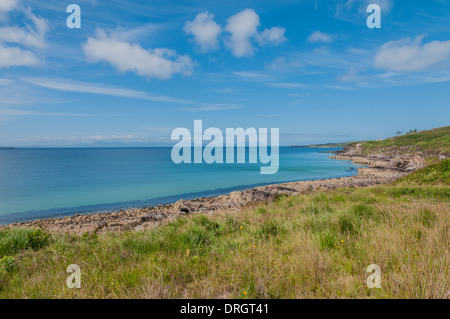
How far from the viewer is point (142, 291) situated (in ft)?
11.5

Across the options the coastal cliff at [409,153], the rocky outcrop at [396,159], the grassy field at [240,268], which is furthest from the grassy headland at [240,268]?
the rocky outcrop at [396,159]

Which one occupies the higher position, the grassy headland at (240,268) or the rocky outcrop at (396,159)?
the rocky outcrop at (396,159)

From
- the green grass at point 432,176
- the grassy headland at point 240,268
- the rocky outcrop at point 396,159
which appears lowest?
the grassy headland at point 240,268

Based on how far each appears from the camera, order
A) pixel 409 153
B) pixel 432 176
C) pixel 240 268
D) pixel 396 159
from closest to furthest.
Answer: pixel 240 268
pixel 432 176
pixel 396 159
pixel 409 153

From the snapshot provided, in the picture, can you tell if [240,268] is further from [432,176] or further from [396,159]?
[396,159]

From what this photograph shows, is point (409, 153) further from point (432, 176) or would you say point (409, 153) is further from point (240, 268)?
point (240, 268)

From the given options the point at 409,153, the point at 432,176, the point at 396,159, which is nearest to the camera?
the point at 432,176

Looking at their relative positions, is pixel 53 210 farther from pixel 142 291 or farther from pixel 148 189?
pixel 142 291

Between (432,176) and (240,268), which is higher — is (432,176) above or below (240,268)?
above

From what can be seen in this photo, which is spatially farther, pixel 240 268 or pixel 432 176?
pixel 432 176

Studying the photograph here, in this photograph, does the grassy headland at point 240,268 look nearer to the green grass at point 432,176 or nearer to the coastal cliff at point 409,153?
the green grass at point 432,176

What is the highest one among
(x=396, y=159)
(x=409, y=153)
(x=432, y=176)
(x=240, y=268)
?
(x=409, y=153)

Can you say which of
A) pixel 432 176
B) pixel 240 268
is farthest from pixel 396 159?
pixel 240 268

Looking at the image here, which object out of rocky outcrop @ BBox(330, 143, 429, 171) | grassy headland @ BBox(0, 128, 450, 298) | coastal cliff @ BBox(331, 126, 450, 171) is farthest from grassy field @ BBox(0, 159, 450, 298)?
rocky outcrop @ BBox(330, 143, 429, 171)
